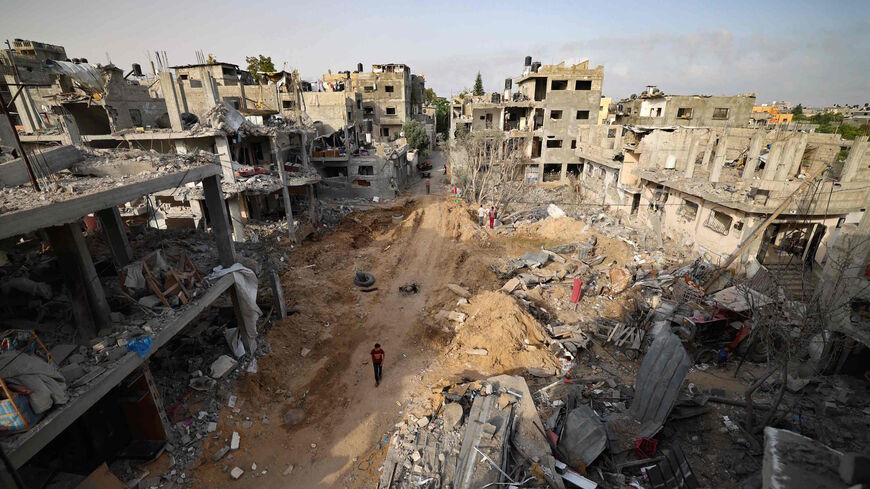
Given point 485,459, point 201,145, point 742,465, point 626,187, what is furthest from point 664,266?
point 201,145

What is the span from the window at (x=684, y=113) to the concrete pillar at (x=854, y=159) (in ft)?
79.7

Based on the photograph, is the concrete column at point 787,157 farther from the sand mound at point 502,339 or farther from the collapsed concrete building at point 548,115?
the collapsed concrete building at point 548,115

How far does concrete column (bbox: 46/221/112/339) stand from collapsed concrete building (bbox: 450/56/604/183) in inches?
1346

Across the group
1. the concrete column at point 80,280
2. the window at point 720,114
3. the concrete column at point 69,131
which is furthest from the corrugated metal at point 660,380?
the window at point 720,114

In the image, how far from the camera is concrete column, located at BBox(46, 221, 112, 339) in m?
7.12

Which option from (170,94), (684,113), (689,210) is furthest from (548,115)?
(170,94)

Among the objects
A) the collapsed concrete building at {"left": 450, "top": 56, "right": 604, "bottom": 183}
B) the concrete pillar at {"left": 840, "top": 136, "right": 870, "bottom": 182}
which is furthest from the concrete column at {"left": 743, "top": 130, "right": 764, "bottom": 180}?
the collapsed concrete building at {"left": 450, "top": 56, "right": 604, "bottom": 183}

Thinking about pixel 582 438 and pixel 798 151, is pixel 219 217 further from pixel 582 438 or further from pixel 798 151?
pixel 798 151

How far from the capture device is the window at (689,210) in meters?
19.5

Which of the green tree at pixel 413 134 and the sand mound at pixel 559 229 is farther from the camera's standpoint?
the green tree at pixel 413 134

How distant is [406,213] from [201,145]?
48.1ft

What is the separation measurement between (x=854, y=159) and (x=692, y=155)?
6.47m

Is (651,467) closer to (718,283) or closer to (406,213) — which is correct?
(718,283)

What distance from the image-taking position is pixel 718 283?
52.6 ft
